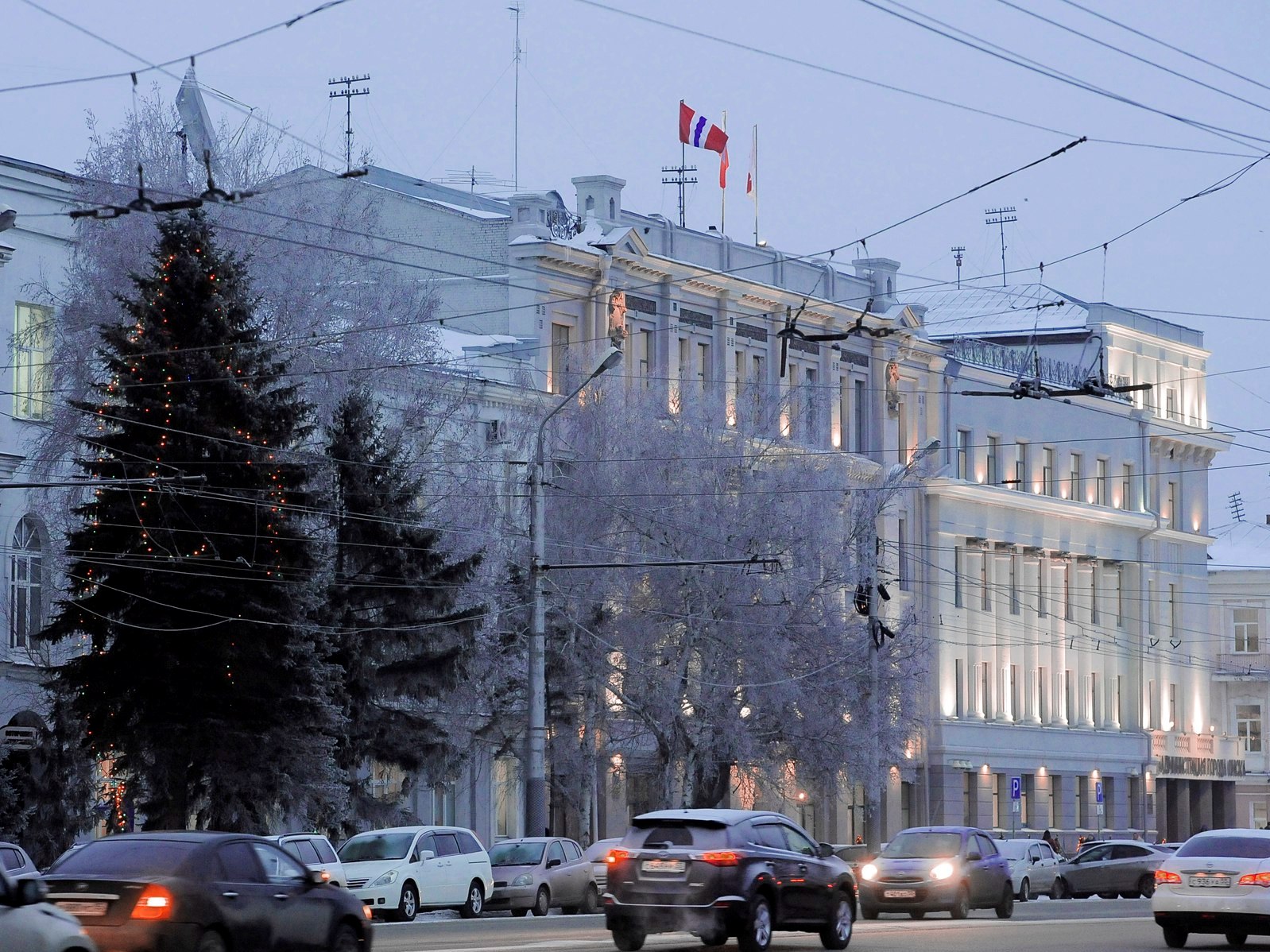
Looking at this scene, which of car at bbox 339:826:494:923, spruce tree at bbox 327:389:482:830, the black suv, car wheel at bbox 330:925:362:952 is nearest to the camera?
car wheel at bbox 330:925:362:952

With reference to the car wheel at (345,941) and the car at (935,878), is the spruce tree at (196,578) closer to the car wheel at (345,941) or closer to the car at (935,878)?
the car at (935,878)

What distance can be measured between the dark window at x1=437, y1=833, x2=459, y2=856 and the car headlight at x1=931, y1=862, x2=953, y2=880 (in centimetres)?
721

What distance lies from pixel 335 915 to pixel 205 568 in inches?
642

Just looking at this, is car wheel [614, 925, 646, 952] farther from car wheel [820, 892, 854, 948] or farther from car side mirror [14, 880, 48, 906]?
car side mirror [14, 880, 48, 906]

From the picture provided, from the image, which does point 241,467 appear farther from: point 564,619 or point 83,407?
point 564,619

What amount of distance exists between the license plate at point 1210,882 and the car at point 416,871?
12.6 m

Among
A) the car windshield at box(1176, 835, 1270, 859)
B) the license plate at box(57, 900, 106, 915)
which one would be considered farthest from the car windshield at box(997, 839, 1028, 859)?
the license plate at box(57, 900, 106, 915)

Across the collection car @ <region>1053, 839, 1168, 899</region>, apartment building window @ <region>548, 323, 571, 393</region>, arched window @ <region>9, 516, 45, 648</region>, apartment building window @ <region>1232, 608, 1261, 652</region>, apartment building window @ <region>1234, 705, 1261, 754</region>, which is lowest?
car @ <region>1053, 839, 1168, 899</region>

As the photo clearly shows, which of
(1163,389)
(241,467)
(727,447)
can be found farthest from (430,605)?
(1163,389)

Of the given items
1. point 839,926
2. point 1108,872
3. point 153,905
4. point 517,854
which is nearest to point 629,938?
point 839,926

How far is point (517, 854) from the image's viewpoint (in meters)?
39.4

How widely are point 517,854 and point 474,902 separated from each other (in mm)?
3235

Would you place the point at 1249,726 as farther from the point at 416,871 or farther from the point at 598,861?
the point at 416,871

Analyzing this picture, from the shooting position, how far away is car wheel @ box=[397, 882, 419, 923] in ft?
113
